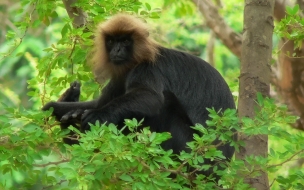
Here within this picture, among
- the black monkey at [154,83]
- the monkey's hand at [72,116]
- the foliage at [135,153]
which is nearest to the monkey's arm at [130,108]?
the black monkey at [154,83]

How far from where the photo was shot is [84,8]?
4875 millimetres

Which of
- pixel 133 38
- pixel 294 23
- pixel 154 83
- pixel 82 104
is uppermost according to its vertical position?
pixel 294 23

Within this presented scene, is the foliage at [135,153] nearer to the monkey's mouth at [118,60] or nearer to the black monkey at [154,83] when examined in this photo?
the black monkey at [154,83]

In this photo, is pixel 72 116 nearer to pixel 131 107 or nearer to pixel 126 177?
pixel 131 107

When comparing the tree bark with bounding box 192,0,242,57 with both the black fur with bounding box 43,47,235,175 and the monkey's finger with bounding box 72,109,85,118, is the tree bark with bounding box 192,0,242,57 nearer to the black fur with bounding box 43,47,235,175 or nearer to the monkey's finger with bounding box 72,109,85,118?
the black fur with bounding box 43,47,235,175

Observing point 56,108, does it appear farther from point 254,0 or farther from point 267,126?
point 267,126

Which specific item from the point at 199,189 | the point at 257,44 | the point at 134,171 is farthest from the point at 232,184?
the point at 257,44

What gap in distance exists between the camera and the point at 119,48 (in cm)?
512

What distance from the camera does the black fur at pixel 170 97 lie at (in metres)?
4.64

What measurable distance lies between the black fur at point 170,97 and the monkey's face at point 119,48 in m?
0.14

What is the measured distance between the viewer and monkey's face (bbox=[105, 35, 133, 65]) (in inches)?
198

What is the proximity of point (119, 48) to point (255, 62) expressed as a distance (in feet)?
4.01

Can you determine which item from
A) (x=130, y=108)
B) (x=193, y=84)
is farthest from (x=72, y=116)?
(x=193, y=84)

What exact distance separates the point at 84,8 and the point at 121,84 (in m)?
0.75
